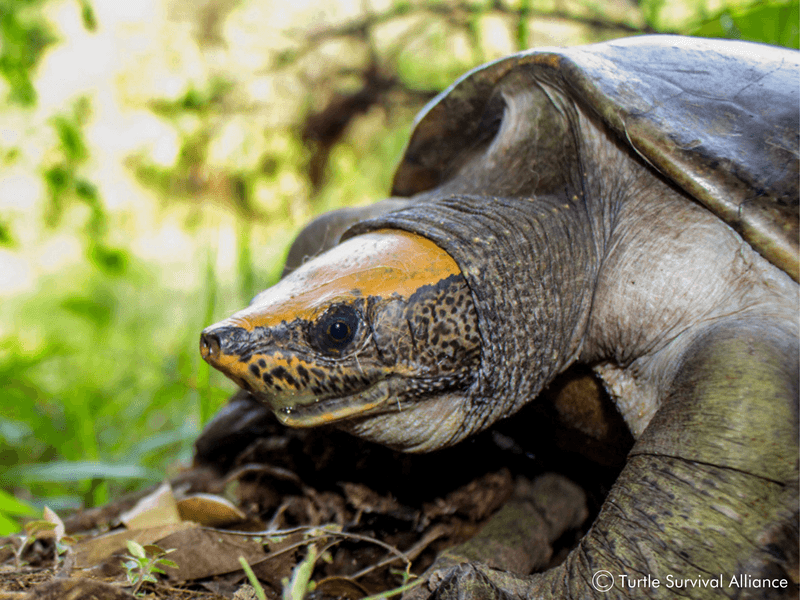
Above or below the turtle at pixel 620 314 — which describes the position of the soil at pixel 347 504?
below

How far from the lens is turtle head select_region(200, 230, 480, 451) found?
1.37m

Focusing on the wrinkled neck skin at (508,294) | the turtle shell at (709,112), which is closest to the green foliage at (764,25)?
the turtle shell at (709,112)

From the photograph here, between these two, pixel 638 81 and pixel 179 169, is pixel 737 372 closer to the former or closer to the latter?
pixel 638 81

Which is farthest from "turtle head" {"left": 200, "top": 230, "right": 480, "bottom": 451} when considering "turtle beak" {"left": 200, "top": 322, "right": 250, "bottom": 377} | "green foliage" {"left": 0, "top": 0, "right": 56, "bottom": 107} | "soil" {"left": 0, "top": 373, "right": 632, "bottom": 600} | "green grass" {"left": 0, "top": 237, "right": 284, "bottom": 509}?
"green foliage" {"left": 0, "top": 0, "right": 56, "bottom": 107}

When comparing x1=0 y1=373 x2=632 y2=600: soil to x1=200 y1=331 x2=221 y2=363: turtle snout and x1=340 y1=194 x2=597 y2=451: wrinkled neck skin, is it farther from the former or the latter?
x1=200 y1=331 x2=221 y2=363: turtle snout

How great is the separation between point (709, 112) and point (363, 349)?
3.68ft

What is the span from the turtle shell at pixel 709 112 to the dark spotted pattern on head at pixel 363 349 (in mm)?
651

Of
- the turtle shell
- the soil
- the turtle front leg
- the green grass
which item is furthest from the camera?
the green grass

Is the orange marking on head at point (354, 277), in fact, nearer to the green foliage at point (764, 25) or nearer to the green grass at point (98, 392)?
the green grass at point (98, 392)

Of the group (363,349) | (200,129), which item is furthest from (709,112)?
(200,129)

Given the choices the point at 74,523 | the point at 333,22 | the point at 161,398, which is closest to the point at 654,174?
the point at 74,523

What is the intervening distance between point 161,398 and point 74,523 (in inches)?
67.7

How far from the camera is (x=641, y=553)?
3.82 feet

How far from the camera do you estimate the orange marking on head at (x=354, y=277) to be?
4.52ft
